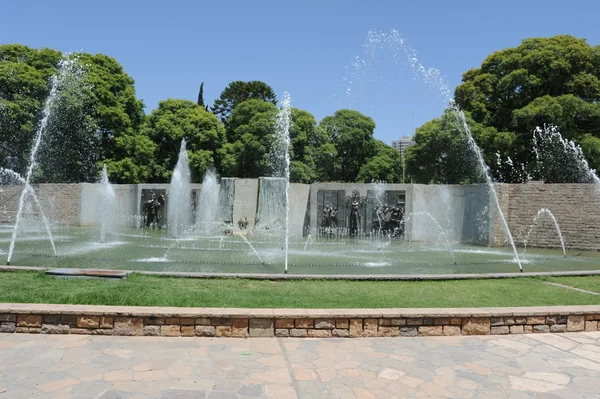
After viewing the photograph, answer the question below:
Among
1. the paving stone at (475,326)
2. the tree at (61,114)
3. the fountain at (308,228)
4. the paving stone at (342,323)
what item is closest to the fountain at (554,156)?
the fountain at (308,228)

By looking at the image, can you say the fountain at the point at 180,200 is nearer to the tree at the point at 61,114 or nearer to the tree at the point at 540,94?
the tree at the point at 61,114

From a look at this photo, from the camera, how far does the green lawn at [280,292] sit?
20.5ft

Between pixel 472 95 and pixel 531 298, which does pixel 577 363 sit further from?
pixel 472 95

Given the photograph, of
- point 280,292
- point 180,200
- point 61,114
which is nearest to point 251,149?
point 61,114

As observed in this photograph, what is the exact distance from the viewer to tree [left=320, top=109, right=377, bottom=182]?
4503 centimetres

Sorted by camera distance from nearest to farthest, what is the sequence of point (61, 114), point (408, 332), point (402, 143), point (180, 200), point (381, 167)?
point (408, 332)
point (180, 200)
point (61, 114)
point (381, 167)
point (402, 143)

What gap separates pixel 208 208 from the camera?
20.9 m

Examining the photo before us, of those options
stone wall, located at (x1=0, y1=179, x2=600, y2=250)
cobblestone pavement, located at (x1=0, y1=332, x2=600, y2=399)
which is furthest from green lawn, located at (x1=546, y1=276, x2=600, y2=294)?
stone wall, located at (x1=0, y1=179, x2=600, y2=250)

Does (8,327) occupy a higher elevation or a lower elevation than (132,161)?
lower

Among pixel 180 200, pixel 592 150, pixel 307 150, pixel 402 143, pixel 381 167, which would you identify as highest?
pixel 402 143

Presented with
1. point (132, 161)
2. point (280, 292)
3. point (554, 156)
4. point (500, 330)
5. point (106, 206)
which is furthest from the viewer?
point (132, 161)

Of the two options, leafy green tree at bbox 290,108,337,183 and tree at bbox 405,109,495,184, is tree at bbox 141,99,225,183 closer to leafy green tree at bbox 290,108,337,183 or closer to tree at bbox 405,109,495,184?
leafy green tree at bbox 290,108,337,183

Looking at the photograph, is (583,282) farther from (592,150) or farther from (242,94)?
(242,94)

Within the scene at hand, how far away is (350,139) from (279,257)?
34.1m
